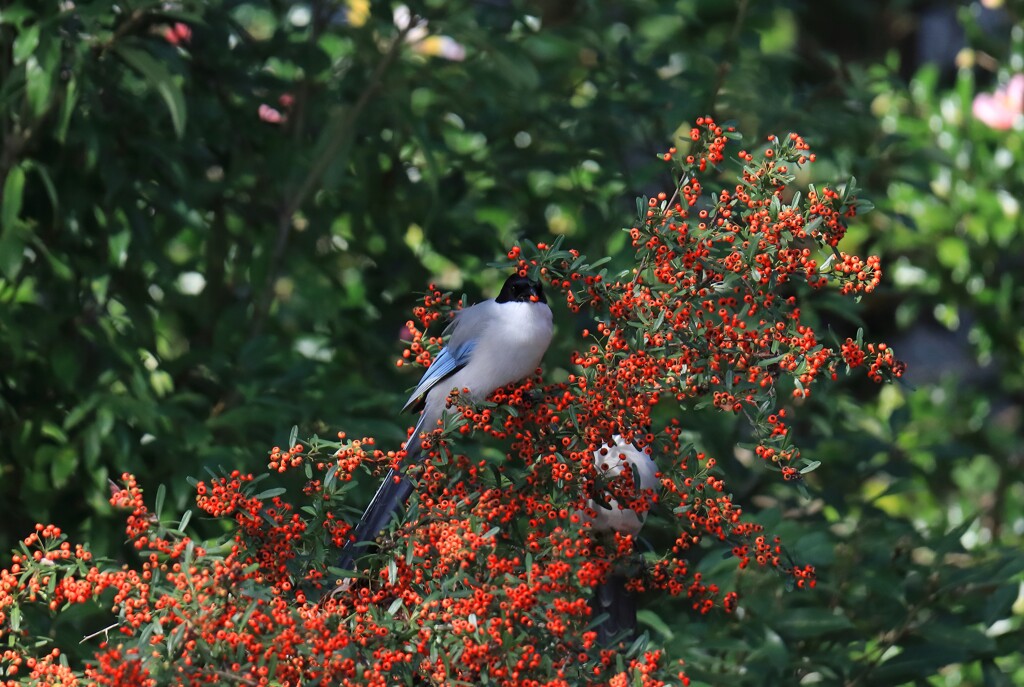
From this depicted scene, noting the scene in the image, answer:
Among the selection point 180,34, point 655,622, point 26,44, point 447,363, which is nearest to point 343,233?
point 180,34

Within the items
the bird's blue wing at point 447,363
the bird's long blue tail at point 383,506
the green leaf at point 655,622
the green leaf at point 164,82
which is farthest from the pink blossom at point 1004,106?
the bird's long blue tail at point 383,506

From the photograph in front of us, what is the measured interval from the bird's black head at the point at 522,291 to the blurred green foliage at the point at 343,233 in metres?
0.40

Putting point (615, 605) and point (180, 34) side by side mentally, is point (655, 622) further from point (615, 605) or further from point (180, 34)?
point (180, 34)

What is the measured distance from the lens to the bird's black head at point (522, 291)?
2.50m

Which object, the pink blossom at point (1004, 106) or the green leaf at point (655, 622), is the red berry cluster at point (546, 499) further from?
the pink blossom at point (1004, 106)

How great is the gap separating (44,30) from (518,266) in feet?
4.64

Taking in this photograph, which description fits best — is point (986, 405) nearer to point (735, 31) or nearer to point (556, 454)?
point (735, 31)

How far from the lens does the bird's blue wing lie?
246 centimetres

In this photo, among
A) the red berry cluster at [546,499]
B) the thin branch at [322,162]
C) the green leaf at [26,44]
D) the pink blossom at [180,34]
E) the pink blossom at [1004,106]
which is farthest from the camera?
the pink blossom at [1004,106]

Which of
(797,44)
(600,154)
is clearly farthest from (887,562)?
(797,44)

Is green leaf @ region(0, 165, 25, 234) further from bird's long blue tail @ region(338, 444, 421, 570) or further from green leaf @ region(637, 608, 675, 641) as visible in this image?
green leaf @ region(637, 608, 675, 641)

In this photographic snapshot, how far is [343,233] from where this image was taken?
15.1 feet

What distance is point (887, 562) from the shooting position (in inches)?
145

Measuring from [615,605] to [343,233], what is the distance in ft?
7.38
